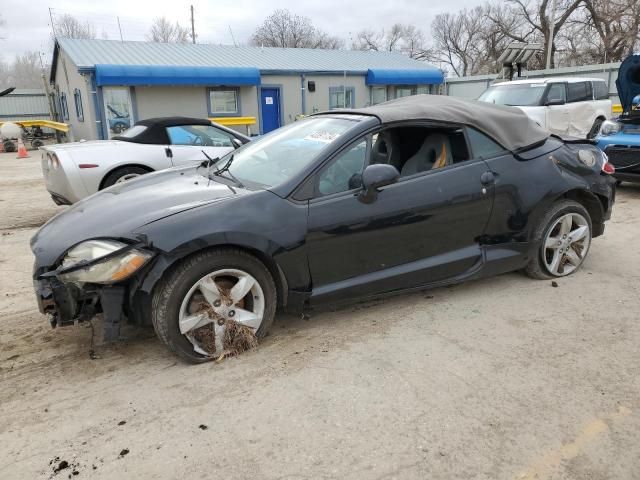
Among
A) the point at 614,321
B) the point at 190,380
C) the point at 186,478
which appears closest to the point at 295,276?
the point at 190,380

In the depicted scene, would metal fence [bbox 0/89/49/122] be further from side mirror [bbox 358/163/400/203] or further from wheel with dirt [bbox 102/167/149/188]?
side mirror [bbox 358/163/400/203]

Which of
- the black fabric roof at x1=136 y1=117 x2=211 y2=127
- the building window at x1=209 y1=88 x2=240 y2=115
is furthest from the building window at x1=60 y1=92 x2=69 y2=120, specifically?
the black fabric roof at x1=136 y1=117 x2=211 y2=127

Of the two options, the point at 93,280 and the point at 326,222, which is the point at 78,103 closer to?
the point at 93,280

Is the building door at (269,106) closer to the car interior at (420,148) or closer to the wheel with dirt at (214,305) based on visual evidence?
the car interior at (420,148)

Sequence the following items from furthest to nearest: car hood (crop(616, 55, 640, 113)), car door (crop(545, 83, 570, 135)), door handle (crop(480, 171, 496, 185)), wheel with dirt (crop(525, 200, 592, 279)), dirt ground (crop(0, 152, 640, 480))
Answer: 1. car door (crop(545, 83, 570, 135))
2. car hood (crop(616, 55, 640, 113))
3. wheel with dirt (crop(525, 200, 592, 279))
4. door handle (crop(480, 171, 496, 185))
5. dirt ground (crop(0, 152, 640, 480))

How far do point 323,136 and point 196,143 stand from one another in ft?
14.1

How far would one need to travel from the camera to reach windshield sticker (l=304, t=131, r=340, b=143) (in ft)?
11.8

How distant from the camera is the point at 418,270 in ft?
12.1

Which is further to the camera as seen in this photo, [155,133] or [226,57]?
[226,57]

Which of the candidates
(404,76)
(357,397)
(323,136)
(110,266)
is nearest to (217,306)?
(110,266)

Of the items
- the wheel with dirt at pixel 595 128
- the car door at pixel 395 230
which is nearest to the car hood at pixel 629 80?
the wheel with dirt at pixel 595 128

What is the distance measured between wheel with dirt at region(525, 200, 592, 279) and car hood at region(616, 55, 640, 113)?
6803 mm

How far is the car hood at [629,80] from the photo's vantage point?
9.74 meters

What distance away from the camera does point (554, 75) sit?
22.1 m
